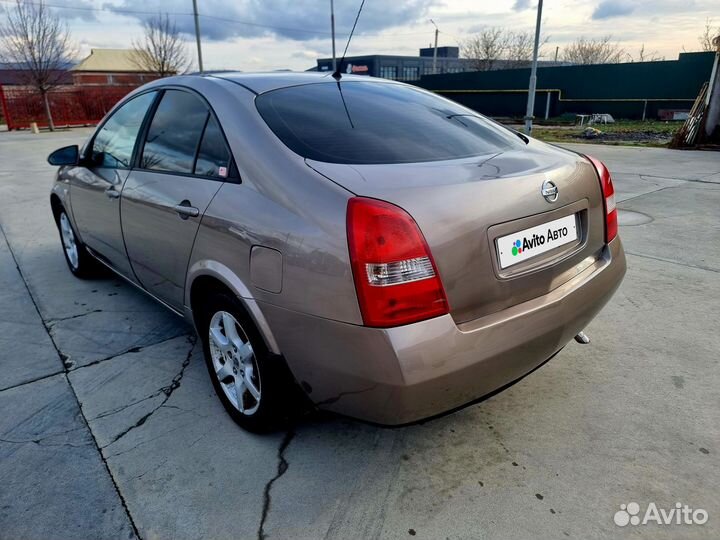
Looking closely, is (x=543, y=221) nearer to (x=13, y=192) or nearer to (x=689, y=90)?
(x=13, y=192)

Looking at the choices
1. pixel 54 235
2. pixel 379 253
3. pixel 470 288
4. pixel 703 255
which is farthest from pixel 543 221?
pixel 54 235

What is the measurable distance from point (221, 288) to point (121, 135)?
1.74 meters

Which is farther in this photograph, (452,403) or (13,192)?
(13,192)

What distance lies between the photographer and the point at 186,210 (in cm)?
243

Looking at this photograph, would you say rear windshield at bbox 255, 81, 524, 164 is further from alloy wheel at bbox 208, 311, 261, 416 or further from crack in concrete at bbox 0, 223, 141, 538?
crack in concrete at bbox 0, 223, 141, 538

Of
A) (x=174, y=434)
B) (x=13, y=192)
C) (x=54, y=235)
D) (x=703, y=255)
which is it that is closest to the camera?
(x=174, y=434)

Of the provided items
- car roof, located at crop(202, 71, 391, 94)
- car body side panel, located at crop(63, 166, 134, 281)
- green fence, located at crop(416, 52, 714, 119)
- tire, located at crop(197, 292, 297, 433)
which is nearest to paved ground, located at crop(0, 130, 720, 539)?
tire, located at crop(197, 292, 297, 433)

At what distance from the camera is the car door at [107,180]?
10.5 feet

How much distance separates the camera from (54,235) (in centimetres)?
597

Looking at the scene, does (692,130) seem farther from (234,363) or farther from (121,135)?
(234,363)

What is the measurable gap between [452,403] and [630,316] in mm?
2185

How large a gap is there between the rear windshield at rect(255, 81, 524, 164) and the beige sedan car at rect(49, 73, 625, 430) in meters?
0.01

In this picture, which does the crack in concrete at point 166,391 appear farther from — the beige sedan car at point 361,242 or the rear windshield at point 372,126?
the rear windshield at point 372,126

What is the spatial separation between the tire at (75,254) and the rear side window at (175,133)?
163 centimetres
